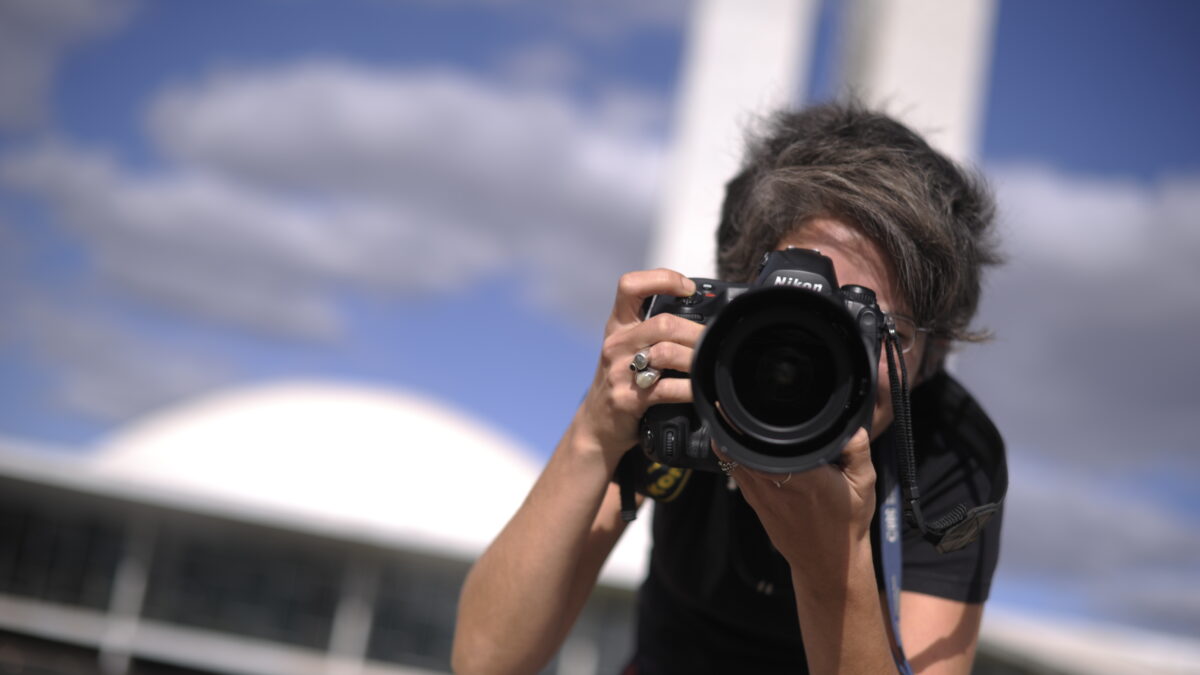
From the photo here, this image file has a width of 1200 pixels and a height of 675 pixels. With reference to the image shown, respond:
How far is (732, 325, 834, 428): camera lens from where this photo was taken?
1.22 meters

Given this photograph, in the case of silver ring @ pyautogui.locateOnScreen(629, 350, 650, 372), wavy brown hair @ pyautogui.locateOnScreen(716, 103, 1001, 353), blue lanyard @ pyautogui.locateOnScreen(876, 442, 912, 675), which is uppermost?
wavy brown hair @ pyautogui.locateOnScreen(716, 103, 1001, 353)

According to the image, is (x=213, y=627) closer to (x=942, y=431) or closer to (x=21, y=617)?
(x=21, y=617)

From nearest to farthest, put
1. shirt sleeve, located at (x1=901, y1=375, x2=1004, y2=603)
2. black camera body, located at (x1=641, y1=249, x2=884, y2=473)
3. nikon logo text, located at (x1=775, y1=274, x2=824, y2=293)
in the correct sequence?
black camera body, located at (x1=641, y1=249, x2=884, y2=473)
nikon logo text, located at (x1=775, y1=274, x2=824, y2=293)
shirt sleeve, located at (x1=901, y1=375, x2=1004, y2=603)

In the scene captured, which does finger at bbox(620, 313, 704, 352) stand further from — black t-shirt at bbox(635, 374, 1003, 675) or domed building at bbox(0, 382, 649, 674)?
domed building at bbox(0, 382, 649, 674)

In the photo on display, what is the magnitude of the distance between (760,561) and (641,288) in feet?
1.58

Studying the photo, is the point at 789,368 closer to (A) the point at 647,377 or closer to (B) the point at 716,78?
(A) the point at 647,377

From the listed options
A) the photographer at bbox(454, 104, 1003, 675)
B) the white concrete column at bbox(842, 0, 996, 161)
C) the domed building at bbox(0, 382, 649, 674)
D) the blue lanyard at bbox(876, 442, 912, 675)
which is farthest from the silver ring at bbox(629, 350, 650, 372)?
the domed building at bbox(0, 382, 649, 674)

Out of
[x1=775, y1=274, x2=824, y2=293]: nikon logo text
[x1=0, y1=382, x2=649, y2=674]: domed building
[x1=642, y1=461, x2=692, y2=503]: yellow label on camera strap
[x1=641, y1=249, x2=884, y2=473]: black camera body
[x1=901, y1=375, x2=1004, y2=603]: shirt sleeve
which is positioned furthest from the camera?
[x1=0, y1=382, x2=649, y2=674]: domed building

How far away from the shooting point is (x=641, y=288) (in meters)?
1.43

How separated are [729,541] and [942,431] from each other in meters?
0.38

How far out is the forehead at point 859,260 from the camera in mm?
1438

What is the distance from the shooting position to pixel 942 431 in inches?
60.2

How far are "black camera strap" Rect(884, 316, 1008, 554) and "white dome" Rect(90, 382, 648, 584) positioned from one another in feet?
50.4

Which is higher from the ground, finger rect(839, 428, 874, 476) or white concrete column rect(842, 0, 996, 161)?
white concrete column rect(842, 0, 996, 161)
